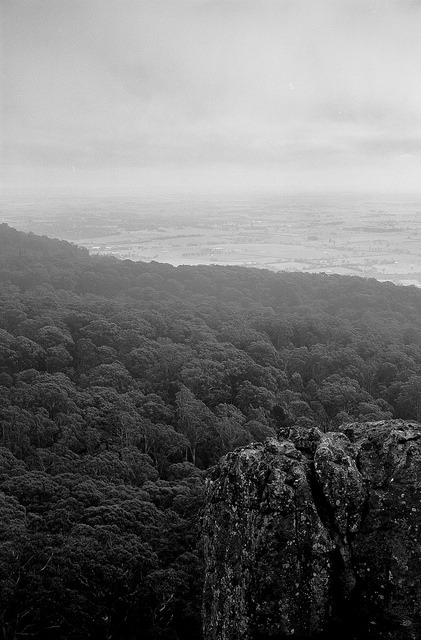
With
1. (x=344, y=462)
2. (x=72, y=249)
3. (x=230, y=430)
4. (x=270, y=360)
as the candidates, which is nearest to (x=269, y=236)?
(x=72, y=249)

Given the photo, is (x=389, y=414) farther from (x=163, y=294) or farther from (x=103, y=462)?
(x=163, y=294)

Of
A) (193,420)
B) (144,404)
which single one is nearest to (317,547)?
(193,420)

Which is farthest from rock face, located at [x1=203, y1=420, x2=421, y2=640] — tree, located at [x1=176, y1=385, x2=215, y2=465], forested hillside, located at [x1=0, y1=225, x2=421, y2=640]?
tree, located at [x1=176, y1=385, x2=215, y2=465]

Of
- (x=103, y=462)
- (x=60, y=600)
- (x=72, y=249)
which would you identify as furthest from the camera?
(x=72, y=249)

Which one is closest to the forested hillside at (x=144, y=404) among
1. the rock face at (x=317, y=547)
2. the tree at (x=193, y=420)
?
the tree at (x=193, y=420)

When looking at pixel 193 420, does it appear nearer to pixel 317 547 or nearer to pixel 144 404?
pixel 144 404

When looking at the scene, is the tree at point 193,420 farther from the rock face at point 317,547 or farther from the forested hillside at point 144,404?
the rock face at point 317,547

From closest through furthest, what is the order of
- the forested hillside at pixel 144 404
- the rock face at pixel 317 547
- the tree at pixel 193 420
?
1. the rock face at pixel 317 547
2. the forested hillside at pixel 144 404
3. the tree at pixel 193 420
